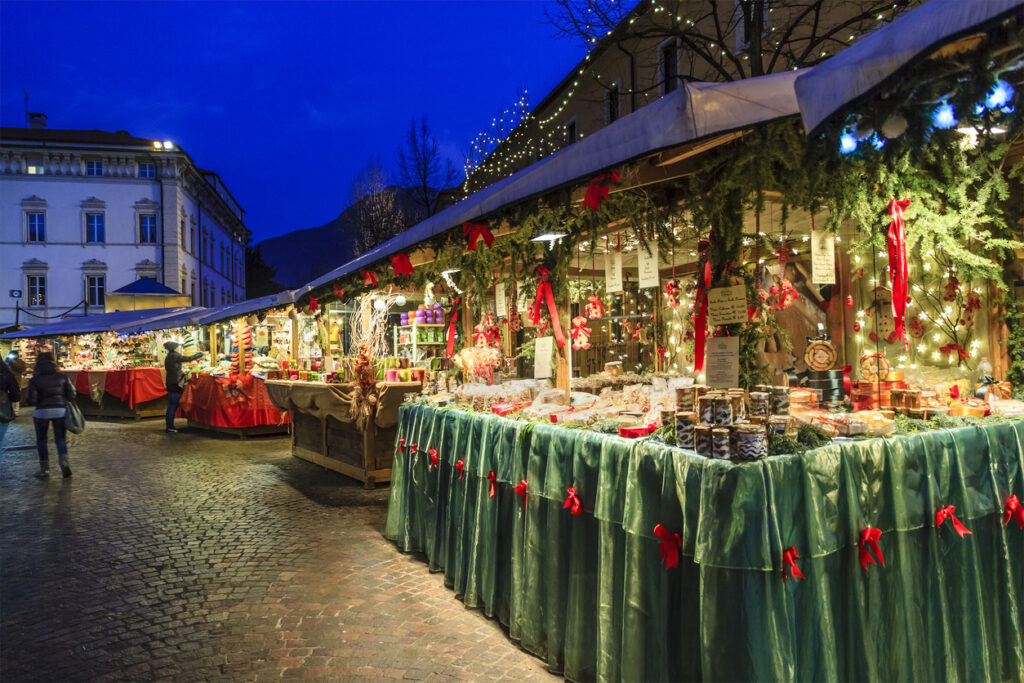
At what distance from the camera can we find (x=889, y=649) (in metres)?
2.56

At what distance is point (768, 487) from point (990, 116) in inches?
58.9

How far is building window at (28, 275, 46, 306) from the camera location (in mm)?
30938

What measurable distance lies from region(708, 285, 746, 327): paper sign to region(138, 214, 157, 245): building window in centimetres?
3533

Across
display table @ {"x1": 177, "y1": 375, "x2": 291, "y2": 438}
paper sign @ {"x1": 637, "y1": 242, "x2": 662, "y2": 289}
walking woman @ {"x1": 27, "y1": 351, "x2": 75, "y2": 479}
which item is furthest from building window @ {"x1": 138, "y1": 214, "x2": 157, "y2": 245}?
paper sign @ {"x1": 637, "y1": 242, "x2": 662, "y2": 289}

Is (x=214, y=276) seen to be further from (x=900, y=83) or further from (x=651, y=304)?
(x=900, y=83)

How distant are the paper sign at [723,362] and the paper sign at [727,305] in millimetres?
94

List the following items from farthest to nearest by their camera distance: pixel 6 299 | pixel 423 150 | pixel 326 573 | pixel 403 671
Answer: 1. pixel 6 299
2. pixel 423 150
3. pixel 326 573
4. pixel 403 671

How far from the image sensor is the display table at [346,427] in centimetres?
712

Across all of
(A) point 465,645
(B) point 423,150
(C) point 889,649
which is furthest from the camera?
(B) point 423,150

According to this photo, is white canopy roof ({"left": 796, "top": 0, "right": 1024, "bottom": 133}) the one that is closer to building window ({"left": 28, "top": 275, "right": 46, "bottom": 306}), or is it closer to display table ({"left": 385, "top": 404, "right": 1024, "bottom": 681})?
display table ({"left": 385, "top": 404, "right": 1024, "bottom": 681})

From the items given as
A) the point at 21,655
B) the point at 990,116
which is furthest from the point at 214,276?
the point at 990,116

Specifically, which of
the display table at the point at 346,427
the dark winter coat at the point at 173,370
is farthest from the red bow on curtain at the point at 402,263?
the dark winter coat at the point at 173,370

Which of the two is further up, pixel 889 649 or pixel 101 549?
pixel 889 649

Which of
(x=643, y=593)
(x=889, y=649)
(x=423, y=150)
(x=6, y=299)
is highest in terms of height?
(x=423, y=150)
